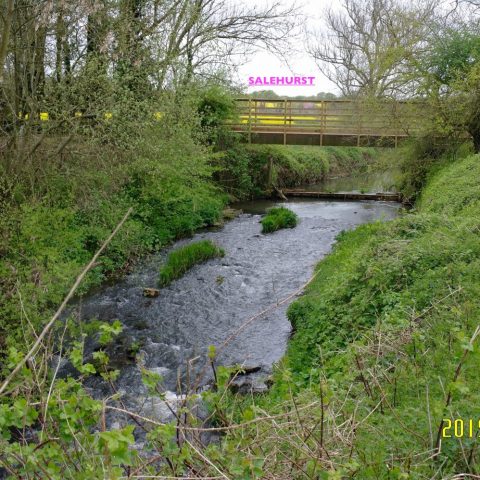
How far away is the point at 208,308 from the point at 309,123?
50.5 feet

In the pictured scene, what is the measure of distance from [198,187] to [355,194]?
9.83 m

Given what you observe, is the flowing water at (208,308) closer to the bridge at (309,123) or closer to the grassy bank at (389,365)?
the grassy bank at (389,365)

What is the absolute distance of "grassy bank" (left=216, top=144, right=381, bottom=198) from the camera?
2317cm

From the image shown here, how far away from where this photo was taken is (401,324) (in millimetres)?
4723

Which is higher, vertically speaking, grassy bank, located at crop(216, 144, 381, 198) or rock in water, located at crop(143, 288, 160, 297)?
grassy bank, located at crop(216, 144, 381, 198)

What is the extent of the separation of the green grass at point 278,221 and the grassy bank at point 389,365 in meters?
6.86

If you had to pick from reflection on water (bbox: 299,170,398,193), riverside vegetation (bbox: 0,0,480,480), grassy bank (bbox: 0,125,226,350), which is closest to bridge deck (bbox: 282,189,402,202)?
reflection on water (bbox: 299,170,398,193)

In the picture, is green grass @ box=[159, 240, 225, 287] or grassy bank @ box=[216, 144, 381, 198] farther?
grassy bank @ box=[216, 144, 381, 198]

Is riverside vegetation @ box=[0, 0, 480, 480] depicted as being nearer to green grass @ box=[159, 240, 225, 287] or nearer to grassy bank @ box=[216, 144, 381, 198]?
grassy bank @ box=[216, 144, 381, 198]

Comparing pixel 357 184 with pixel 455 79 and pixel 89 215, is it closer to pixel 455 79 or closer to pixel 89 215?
pixel 455 79

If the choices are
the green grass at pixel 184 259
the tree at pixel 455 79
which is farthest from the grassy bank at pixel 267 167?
the green grass at pixel 184 259

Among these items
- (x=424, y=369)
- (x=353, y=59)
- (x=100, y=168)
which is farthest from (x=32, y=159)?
(x=353, y=59)

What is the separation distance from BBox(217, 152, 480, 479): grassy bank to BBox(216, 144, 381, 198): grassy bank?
12850 mm

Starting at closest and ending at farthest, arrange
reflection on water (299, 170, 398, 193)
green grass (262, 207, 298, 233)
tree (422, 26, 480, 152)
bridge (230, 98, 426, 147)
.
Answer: tree (422, 26, 480, 152) → green grass (262, 207, 298, 233) → bridge (230, 98, 426, 147) → reflection on water (299, 170, 398, 193)
